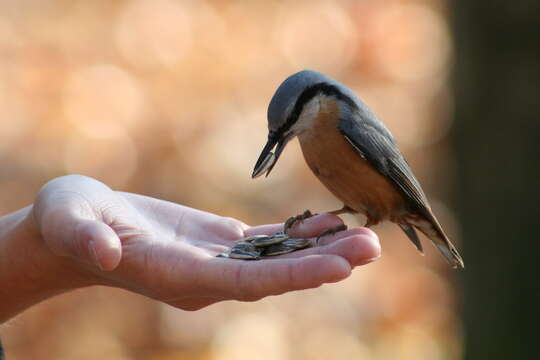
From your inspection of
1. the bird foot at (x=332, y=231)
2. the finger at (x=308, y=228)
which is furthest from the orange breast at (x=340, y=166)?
the bird foot at (x=332, y=231)

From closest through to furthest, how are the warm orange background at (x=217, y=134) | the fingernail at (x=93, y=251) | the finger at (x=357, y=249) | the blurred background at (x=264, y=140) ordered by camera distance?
the fingernail at (x=93, y=251) < the finger at (x=357, y=249) < the blurred background at (x=264, y=140) < the warm orange background at (x=217, y=134)

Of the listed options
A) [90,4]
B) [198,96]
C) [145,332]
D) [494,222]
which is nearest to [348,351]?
[145,332]

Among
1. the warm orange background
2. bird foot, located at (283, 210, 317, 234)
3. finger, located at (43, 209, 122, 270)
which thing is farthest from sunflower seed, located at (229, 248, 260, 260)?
the warm orange background

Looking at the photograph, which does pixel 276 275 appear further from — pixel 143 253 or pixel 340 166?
pixel 340 166

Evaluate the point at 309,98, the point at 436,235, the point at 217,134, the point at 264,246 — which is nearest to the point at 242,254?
the point at 264,246

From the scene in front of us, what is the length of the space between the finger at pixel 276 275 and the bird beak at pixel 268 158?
757 millimetres

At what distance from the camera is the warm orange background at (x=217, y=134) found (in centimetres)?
529

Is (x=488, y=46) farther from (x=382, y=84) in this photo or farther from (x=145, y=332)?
(x=145, y=332)

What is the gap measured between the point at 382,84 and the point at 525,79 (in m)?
2.89

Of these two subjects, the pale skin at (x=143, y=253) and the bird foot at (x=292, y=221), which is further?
the bird foot at (x=292, y=221)

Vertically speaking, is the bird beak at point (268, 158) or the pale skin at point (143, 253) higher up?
the bird beak at point (268, 158)

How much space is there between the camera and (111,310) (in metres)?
5.25

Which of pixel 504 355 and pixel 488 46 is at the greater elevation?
pixel 488 46

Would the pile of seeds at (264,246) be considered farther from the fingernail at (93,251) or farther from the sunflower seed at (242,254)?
the fingernail at (93,251)
